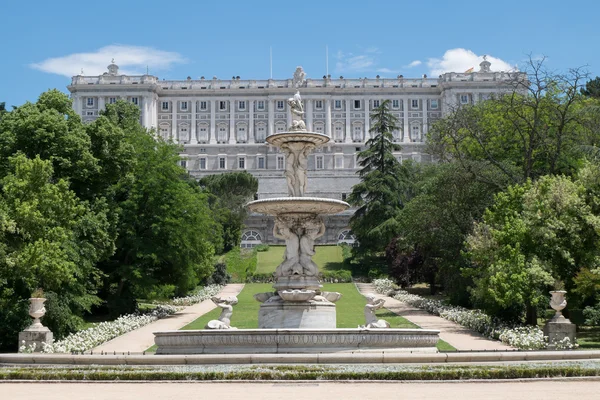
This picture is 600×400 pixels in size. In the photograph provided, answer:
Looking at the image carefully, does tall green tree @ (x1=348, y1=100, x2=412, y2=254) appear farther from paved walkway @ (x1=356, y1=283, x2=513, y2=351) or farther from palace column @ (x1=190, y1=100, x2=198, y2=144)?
palace column @ (x1=190, y1=100, x2=198, y2=144)

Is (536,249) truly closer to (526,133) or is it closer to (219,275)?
(526,133)

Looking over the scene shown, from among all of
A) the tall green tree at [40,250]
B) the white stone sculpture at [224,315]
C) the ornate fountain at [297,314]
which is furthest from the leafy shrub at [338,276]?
the white stone sculpture at [224,315]

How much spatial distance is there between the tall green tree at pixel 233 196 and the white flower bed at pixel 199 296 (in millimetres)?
22537

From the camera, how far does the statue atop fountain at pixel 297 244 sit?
18859mm

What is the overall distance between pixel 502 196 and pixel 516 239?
321 centimetres

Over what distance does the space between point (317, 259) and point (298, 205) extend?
48853mm

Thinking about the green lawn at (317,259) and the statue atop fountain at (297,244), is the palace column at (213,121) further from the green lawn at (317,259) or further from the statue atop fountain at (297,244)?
the statue atop fountain at (297,244)

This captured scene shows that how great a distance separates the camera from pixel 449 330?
82.9ft

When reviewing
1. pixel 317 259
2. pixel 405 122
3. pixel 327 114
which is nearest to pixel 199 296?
pixel 317 259

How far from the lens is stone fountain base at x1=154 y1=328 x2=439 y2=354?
16141 mm

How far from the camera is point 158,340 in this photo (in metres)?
16.8

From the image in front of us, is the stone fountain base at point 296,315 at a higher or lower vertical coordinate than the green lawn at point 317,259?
higher

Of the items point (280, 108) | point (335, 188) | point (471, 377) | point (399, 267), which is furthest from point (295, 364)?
point (280, 108)

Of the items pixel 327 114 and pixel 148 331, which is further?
pixel 327 114
